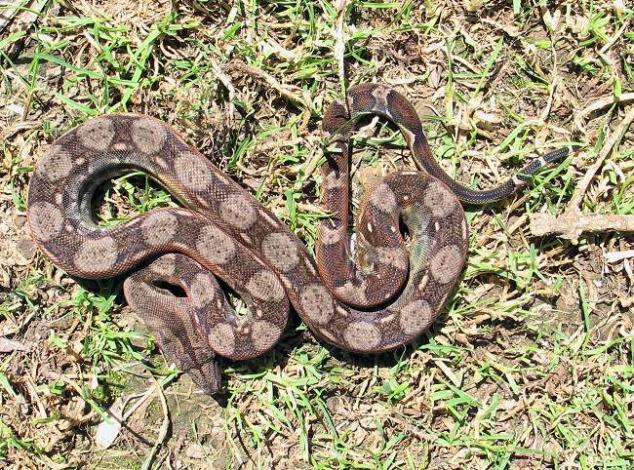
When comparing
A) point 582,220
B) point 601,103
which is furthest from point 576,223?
point 601,103

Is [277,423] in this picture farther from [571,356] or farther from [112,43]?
[112,43]

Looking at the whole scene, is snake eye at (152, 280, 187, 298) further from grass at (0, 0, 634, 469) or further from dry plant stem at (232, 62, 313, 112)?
dry plant stem at (232, 62, 313, 112)

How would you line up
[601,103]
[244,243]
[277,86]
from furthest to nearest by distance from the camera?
[601,103], [277,86], [244,243]

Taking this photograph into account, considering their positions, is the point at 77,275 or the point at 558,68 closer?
the point at 77,275

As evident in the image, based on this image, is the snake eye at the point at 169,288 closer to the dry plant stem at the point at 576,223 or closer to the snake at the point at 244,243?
the snake at the point at 244,243

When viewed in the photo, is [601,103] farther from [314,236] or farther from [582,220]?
[314,236]

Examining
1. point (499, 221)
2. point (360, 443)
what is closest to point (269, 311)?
point (360, 443)

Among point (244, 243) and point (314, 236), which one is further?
point (314, 236)
